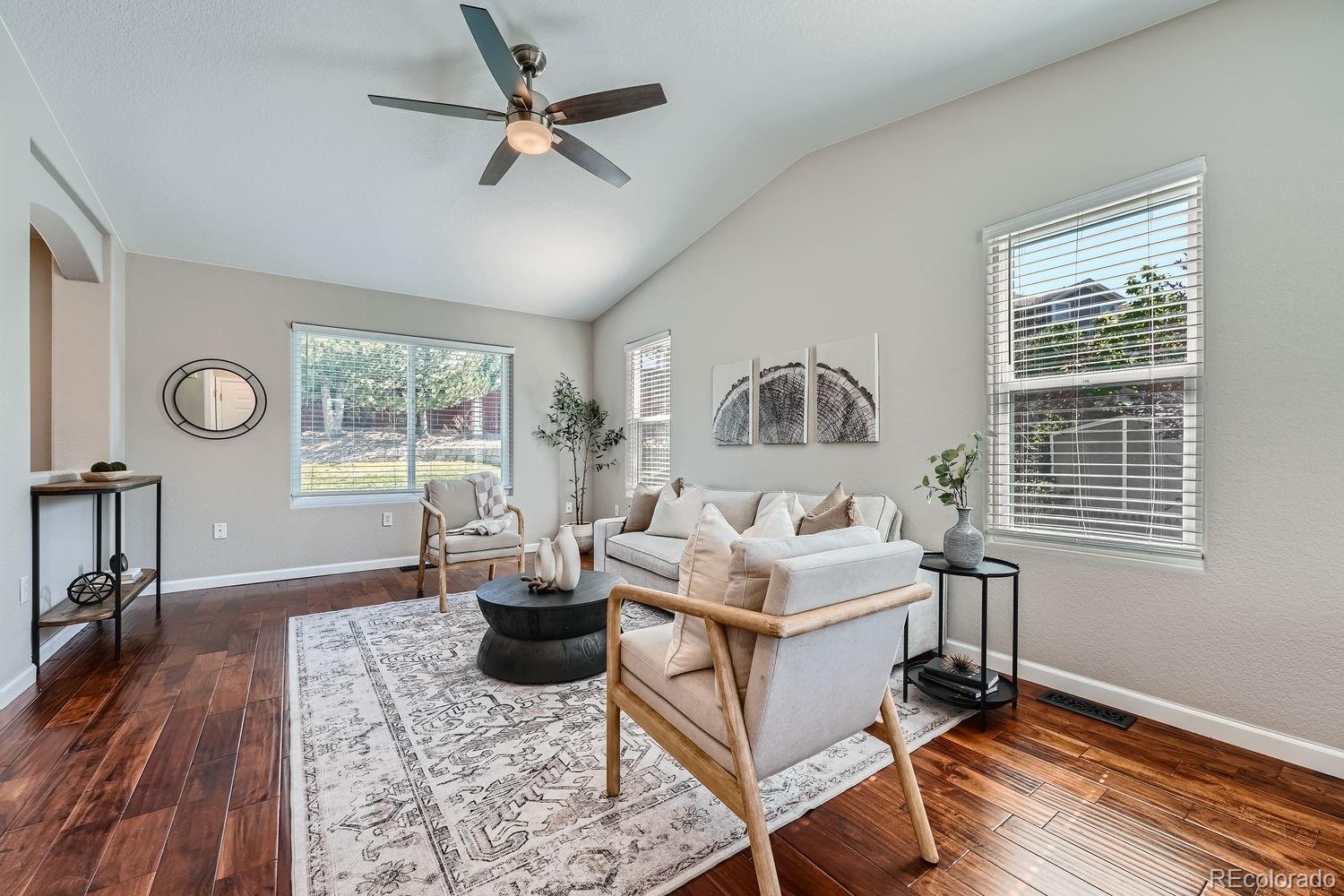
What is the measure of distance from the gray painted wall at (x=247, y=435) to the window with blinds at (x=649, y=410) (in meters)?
1.84

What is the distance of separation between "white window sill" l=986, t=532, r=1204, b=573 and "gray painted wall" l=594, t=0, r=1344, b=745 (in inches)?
0.9

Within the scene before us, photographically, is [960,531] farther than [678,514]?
No

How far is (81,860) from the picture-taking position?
4.89 feet

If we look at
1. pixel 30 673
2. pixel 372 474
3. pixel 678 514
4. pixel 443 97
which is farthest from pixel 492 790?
pixel 372 474

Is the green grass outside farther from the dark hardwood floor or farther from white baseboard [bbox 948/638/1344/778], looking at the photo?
white baseboard [bbox 948/638/1344/778]

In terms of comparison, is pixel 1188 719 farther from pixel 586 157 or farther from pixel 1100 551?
pixel 586 157

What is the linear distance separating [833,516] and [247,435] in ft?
15.4

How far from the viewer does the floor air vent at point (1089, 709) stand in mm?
2289

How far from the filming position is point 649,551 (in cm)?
370

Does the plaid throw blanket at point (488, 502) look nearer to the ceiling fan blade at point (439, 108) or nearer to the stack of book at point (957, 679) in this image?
the ceiling fan blade at point (439, 108)

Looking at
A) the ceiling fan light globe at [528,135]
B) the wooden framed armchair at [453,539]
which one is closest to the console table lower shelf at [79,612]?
the wooden framed armchair at [453,539]

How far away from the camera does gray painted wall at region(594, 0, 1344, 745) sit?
77.4 inches

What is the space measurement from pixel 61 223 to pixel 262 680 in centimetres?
283

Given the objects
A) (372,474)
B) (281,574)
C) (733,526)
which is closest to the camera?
(733,526)
